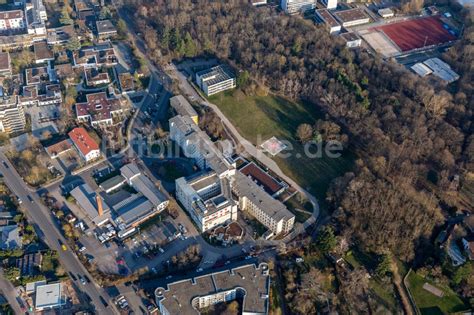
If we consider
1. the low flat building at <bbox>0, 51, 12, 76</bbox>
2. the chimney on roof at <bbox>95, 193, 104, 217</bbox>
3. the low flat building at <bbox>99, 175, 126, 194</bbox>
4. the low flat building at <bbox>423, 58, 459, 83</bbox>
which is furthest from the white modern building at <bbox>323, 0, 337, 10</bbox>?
the chimney on roof at <bbox>95, 193, 104, 217</bbox>

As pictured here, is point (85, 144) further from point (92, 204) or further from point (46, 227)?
point (46, 227)

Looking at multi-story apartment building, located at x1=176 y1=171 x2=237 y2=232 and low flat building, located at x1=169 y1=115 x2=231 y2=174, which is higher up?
low flat building, located at x1=169 y1=115 x2=231 y2=174

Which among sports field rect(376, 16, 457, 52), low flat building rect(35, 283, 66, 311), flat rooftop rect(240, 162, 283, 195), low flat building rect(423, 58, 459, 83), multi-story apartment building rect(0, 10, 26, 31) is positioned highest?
multi-story apartment building rect(0, 10, 26, 31)

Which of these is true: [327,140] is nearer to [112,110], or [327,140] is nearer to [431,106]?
[431,106]

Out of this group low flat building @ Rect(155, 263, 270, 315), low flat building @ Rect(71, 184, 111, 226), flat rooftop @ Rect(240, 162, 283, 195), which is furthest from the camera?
flat rooftop @ Rect(240, 162, 283, 195)

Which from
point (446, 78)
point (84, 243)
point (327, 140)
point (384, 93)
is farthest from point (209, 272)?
point (446, 78)

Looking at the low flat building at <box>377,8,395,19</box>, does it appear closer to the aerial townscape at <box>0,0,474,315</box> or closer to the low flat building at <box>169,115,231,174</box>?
the aerial townscape at <box>0,0,474,315</box>
